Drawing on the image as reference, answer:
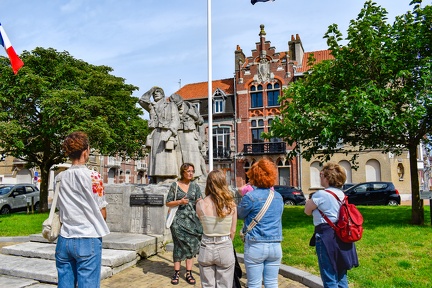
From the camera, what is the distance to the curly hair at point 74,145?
3.26 meters

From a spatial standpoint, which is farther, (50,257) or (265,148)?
(265,148)

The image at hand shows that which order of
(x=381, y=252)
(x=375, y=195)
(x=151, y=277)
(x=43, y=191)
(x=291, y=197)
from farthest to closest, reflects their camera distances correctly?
(x=291, y=197) < (x=375, y=195) < (x=43, y=191) < (x=381, y=252) < (x=151, y=277)

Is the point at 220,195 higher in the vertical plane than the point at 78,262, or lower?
higher

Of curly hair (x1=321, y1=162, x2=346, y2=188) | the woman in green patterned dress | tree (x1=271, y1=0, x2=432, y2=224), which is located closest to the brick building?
tree (x1=271, y1=0, x2=432, y2=224)

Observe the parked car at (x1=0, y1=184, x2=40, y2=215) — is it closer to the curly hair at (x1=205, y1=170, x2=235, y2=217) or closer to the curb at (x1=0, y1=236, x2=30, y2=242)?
the curb at (x1=0, y1=236, x2=30, y2=242)

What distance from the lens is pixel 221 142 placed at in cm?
3588

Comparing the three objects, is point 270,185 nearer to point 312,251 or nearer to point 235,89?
point 312,251

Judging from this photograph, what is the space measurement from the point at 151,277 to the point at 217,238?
9.13ft

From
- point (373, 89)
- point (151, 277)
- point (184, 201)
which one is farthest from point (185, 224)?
point (373, 89)

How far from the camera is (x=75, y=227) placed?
313cm

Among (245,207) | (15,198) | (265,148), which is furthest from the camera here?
(265,148)

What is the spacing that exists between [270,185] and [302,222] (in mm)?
8210

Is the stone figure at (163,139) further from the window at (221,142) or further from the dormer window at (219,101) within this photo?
the dormer window at (219,101)

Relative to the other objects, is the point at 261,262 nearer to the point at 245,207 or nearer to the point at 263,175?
the point at 245,207
